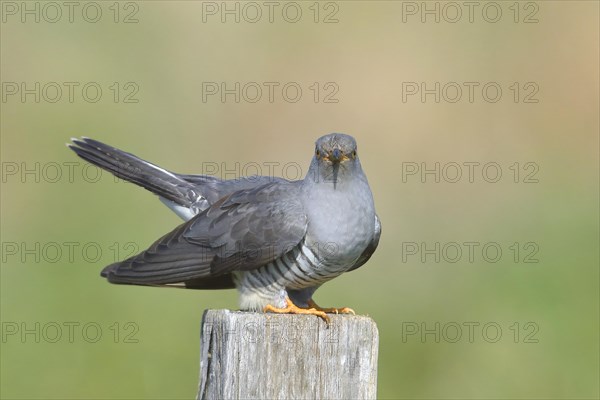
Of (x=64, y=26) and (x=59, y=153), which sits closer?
(x=59, y=153)

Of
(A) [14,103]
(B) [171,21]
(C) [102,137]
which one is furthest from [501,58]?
(A) [14,103]

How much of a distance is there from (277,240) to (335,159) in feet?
1.49

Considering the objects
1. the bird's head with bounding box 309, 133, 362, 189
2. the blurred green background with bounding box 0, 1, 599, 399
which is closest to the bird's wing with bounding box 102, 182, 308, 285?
the bird's head with bounding box 309, 133, 362, 189

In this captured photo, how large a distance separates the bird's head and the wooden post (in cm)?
131

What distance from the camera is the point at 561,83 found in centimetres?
1097

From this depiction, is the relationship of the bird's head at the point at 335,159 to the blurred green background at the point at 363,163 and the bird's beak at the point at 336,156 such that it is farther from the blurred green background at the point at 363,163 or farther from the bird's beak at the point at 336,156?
the blurred green background at the point at 363,163

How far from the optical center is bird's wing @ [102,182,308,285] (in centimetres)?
453

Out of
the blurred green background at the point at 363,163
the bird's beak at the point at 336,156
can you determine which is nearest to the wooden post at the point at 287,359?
the bird's beak at the point at 336,156

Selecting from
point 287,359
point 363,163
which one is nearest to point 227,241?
point 287,359

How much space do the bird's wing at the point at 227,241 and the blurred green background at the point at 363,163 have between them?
2607 mm

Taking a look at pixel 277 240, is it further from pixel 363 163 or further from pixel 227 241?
pixel 363 163

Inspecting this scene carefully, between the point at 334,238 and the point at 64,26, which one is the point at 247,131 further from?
the point at 334,238

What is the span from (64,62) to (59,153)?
4.54 feet

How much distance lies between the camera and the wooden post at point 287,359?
3.23 m
